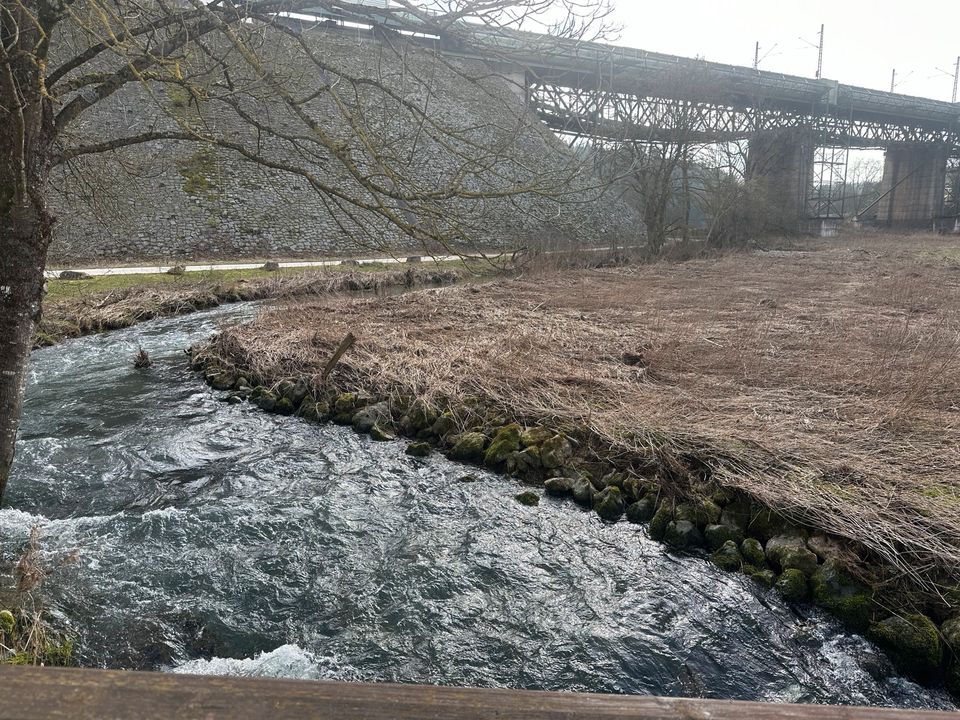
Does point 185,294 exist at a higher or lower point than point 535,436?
higher

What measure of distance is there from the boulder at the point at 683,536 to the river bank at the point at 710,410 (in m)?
0.02

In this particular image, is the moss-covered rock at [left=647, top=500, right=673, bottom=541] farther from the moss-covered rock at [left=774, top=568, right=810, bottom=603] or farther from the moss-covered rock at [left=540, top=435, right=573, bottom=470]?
the moss-covered rock at [left=540, top=435, right=573, bottom=470]

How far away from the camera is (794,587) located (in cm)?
502

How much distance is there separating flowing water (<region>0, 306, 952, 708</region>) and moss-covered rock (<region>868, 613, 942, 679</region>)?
132 mm

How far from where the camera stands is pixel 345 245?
103 ft

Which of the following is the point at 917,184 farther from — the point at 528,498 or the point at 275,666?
the point at 275,666

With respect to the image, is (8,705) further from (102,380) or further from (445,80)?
(445,80)

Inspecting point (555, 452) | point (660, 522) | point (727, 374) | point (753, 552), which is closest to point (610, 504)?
point (660, 522)

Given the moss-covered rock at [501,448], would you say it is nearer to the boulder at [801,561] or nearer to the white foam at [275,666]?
the boulder at [801,561]

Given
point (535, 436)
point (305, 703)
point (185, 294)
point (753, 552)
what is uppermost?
point (305, 703)

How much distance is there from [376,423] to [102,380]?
5.26 meters

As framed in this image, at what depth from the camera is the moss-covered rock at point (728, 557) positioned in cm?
546

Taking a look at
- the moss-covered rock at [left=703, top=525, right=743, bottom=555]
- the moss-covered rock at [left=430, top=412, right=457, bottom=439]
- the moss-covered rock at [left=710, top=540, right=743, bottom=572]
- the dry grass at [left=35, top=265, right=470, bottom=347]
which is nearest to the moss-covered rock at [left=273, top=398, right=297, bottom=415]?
the moss-covered rock at [left=430, top=412, right=457, bottom=439]

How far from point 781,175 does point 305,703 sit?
1969 inches
